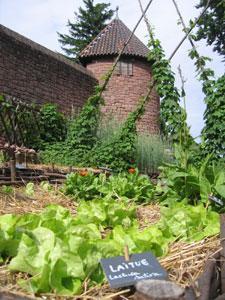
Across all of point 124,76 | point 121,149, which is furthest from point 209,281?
point 124,76

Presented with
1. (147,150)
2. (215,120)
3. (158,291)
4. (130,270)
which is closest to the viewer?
(158,291)

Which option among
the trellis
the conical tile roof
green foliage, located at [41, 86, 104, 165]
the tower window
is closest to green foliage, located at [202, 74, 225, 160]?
green foliage, located at [41, 86, 104, 165]

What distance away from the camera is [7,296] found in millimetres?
1357

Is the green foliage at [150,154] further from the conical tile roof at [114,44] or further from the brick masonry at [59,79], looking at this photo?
the conical tile roof at [114,44]

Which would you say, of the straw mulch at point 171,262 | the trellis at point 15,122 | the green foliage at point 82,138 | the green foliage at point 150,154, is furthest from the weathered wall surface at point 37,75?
the straw mulch at point 171,262

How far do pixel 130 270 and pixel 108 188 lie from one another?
90.7 inches

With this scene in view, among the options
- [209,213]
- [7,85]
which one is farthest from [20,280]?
[7,85]

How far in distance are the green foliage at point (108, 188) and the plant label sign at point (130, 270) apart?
6.29 feet

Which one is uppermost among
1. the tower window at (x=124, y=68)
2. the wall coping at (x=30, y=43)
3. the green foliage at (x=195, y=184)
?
the tower window at (x=124, y=68)

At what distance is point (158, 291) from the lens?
1.28m

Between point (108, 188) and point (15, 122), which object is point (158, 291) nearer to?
point (108, 188)

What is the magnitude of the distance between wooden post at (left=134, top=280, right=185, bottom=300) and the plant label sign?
0.20m

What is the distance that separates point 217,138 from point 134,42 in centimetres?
1110

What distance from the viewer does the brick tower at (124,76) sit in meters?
17.2
